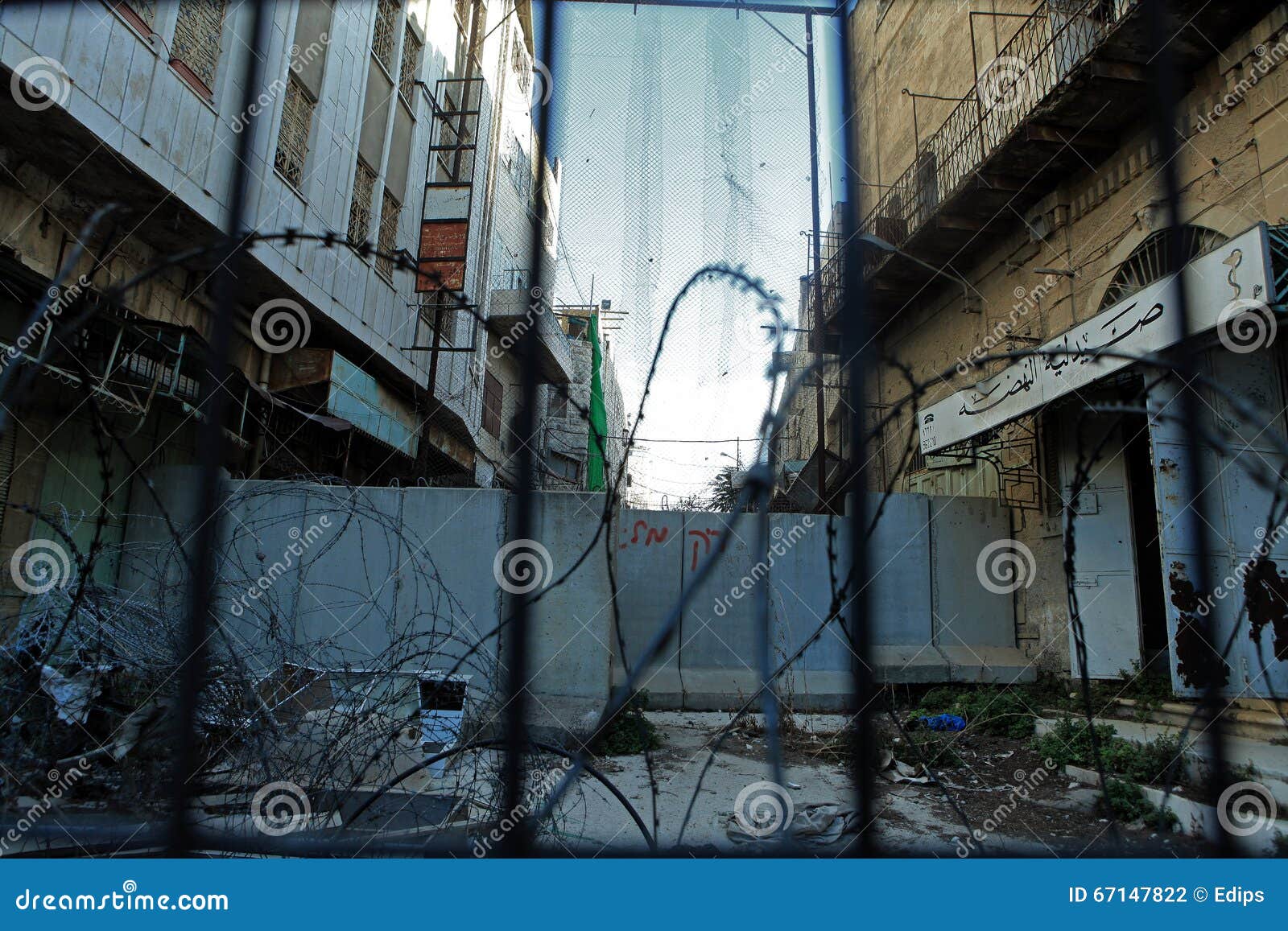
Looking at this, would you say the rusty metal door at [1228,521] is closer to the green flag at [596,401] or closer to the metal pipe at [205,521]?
the green flag at [596,401]

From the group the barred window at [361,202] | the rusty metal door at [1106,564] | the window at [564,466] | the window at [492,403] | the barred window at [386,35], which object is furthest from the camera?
the window at [492,403]

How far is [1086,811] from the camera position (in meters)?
4.50

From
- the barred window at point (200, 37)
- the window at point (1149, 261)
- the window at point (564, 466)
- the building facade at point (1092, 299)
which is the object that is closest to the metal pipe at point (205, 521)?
the window at point (564, 466)

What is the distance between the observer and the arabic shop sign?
4.92 metres

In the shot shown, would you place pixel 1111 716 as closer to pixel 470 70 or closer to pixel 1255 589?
pixel 1255 589

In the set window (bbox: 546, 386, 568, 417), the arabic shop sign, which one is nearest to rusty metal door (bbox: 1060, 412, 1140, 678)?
the arabic shop sign

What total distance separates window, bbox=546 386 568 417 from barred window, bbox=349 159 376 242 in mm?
8598

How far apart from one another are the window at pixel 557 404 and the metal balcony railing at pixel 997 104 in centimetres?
490

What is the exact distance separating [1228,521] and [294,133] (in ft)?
34.7

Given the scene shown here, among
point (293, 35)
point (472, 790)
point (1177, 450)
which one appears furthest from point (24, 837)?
point (293, 35)

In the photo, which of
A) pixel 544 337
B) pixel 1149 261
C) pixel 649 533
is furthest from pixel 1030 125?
pixel 544 337

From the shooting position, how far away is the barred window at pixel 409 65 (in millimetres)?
11805

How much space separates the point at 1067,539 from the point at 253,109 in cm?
371

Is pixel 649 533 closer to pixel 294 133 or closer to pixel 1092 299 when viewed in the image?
pixel 1092 299
